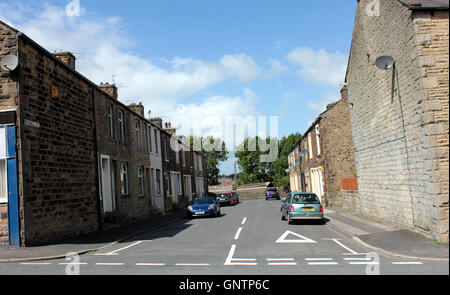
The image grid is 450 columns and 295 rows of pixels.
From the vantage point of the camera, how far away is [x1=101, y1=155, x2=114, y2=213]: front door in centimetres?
1748

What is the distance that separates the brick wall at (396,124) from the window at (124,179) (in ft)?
39.1

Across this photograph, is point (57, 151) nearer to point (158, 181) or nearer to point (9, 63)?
point (9, 63)

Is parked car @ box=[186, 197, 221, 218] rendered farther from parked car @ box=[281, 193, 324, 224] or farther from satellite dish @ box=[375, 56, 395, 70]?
satellite dish @ box=[375, 56, 395, 70]

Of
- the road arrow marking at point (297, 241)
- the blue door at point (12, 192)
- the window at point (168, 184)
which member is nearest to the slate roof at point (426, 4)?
the road arrow marking at point (297, 241)

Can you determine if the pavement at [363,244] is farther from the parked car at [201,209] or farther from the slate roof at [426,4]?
the parked car at [201,209]

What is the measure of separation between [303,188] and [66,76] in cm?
2759


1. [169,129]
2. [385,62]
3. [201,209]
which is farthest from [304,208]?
[169,129]

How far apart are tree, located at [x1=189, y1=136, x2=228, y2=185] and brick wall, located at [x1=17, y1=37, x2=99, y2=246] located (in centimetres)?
6239

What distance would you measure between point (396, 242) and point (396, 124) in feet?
13.9

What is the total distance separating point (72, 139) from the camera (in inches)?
562

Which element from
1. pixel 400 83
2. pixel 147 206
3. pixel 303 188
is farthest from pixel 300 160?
pixel 400 83

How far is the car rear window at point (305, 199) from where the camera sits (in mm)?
17009

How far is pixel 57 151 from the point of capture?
13039 mm

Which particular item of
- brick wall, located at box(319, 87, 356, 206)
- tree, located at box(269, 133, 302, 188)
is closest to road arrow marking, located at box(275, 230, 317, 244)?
brick wall, located at box(319, 87, 356, 206)
